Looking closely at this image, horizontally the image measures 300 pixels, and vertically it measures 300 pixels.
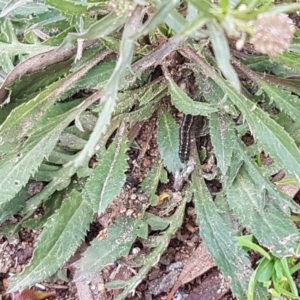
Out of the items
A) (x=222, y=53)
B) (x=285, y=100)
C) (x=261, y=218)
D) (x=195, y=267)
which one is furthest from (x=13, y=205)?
(x=222, y=53)

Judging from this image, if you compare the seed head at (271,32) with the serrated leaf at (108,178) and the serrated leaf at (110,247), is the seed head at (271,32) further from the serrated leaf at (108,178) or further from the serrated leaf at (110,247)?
the serrated leaf at (110,247)

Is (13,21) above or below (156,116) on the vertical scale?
above

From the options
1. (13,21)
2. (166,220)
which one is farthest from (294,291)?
(13,21)

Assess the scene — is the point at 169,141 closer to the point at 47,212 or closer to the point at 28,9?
the point at 47,212

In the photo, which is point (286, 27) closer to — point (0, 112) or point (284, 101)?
point (284, 101)

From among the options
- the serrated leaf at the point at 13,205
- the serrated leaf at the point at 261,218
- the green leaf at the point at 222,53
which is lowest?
the serrated leaf at the point at 261,218

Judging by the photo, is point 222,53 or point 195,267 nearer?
point 222,53

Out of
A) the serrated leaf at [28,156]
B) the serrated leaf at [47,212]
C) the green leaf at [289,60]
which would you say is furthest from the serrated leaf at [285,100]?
the serrated leaf at [47,212]
